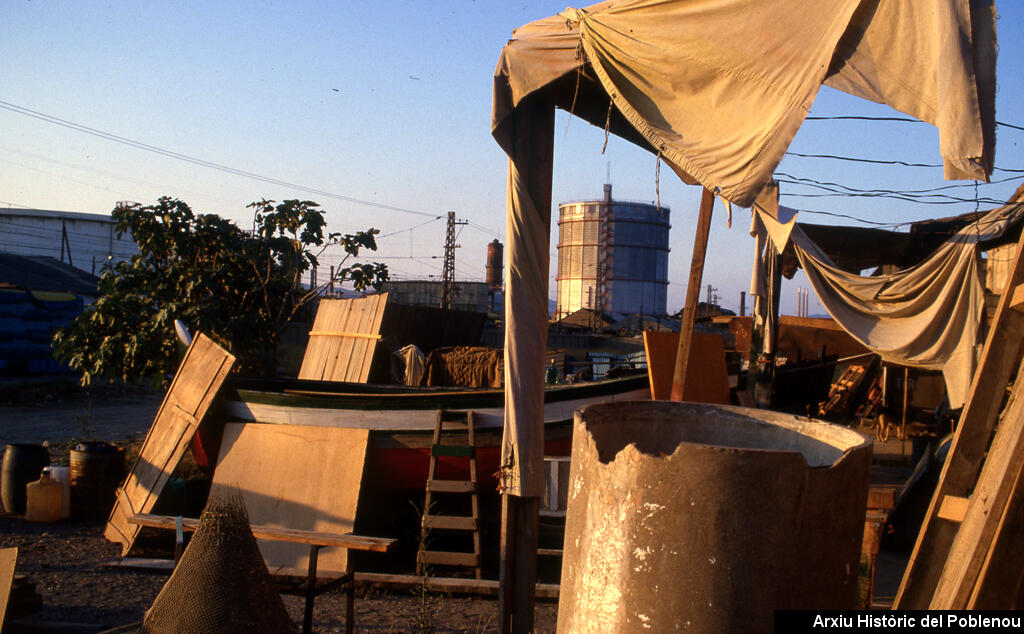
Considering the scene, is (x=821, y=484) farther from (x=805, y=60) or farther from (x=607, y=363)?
(x=607, y=363)

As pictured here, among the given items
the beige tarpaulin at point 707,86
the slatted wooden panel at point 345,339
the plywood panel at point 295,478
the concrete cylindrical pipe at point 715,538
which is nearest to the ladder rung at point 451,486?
the plywood panel at point 295,478

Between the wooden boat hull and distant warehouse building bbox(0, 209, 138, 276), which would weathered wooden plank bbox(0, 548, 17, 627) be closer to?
the wooden boat hull

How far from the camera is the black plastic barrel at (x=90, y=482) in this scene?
813 centimetres

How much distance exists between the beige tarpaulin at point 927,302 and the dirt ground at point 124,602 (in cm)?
514

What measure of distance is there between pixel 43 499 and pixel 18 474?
0.63 metres

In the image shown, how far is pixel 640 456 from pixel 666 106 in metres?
2.24

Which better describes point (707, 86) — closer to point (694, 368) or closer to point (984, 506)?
point (984, 506)

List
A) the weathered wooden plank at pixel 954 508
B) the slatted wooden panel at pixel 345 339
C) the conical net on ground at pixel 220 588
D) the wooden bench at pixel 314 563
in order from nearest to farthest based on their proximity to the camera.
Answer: the weathered wooden plank at pixel 954 508 < the conical net on ground at pixel 220 588 < the wooden bench at pixel 314 563 < the slatted wooden panel at pixel 345 339

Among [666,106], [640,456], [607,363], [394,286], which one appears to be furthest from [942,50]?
[394,286]

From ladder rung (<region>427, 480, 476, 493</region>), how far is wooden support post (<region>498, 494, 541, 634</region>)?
1.94 meters

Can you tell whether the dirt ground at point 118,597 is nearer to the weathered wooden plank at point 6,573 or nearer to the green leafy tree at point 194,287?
the weathered wooden plank at point 6,573

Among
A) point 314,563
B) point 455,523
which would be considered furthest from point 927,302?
point 314,563

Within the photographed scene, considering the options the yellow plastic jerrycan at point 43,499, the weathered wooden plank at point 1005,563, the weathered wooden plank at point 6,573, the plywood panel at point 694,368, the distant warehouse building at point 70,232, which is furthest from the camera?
the distant warehouse building at point 70,232

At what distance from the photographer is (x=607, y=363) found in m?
18.3
